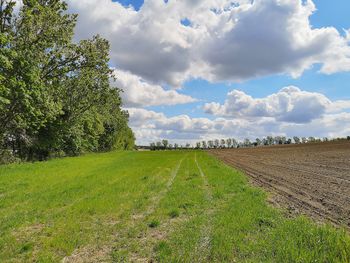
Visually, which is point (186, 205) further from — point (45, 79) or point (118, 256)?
point (45, 79)

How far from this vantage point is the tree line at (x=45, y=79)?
2570 cm

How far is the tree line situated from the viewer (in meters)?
25.7

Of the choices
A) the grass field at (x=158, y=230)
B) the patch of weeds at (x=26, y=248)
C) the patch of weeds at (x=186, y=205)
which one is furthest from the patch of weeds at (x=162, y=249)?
the patch of weeds at (x=186, y=205)

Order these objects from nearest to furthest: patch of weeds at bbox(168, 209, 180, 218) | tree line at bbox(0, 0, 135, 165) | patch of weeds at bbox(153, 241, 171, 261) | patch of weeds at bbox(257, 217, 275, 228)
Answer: patch of weeds at bbox(153, 241, 171, 261) < patch of weeds at bbox(257, 217, 275, 228) < patch of weeds at bbox(168, 209, 180, 218) < tree line at bbox(0, 0, 135, 165)

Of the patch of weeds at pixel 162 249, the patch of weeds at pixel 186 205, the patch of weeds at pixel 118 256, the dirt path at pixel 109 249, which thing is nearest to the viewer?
Answer: the patch of weeds at pixel 118 256

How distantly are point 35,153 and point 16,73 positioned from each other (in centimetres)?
2384

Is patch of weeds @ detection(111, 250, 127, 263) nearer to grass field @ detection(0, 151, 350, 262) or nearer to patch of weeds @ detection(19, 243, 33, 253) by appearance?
grass field @ detection(0, 151, 350, 262)

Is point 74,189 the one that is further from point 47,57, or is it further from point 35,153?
point 35,153

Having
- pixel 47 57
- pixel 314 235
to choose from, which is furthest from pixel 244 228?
pixel 47 57

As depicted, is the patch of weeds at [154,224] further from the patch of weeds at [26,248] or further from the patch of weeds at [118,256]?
the patch of weeds at [26,248]

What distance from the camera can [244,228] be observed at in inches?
360

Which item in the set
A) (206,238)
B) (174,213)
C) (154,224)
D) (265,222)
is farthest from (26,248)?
(265,222)

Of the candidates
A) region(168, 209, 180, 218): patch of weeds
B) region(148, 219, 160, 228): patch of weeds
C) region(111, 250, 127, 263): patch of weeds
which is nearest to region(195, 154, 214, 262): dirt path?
region(168, 209, 180, 218): patch of weeds

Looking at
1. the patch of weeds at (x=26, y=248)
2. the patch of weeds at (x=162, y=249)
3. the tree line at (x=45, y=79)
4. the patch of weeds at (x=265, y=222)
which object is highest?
the tree line at (x=45, y=79)
